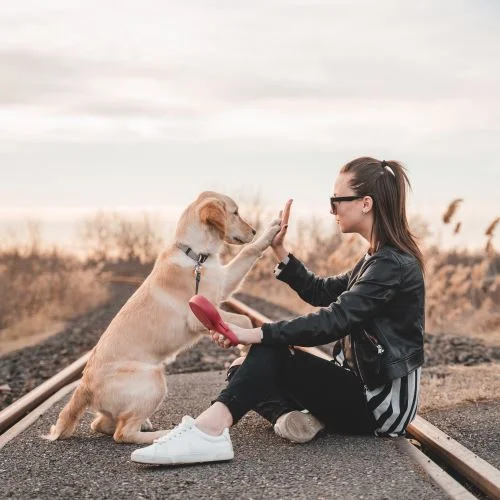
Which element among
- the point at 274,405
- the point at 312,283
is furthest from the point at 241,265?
the point at 274,405

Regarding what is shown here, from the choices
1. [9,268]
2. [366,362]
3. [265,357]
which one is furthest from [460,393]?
[9,268]

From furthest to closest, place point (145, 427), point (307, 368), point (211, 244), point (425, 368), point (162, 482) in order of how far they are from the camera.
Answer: point (425, 368)
point (211, 244)
point (145, 427)
point (307, 368)
point (162, 482)

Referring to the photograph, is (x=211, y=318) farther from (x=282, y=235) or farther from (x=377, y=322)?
(x=282, y=235)

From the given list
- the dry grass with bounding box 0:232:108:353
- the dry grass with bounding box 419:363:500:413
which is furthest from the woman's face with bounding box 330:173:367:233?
the dry grass with bounding box 0:232:108:353

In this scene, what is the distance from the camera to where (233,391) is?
13.7ft

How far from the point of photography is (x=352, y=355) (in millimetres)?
4574

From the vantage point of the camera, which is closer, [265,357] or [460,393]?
[265,357]

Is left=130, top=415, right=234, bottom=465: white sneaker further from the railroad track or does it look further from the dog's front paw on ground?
the railroad track

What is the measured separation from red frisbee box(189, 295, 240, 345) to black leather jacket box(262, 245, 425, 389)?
220 mm

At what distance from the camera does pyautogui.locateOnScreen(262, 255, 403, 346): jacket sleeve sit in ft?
13.8

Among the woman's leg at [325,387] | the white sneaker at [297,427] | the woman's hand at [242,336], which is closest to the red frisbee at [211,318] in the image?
the woman's hand at [242,336]

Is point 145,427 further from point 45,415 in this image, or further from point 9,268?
point 9,268

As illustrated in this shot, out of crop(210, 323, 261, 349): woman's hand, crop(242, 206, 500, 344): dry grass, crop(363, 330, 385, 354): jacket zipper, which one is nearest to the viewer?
crop(210, 323, 261, 349): woman's hand

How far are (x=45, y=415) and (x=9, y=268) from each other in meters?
13.9
